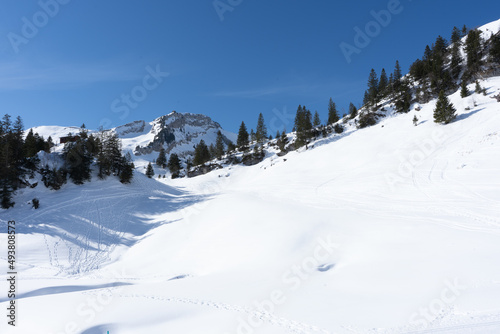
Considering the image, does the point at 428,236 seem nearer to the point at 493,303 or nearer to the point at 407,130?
the point at 493,303

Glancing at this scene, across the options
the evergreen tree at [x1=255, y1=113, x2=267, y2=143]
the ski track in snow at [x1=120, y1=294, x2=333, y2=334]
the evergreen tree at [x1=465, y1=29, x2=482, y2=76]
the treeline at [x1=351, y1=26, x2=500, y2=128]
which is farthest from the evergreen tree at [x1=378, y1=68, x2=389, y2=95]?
the ski track in snow at [x1=120, y1=294, x2=333, y2=334]

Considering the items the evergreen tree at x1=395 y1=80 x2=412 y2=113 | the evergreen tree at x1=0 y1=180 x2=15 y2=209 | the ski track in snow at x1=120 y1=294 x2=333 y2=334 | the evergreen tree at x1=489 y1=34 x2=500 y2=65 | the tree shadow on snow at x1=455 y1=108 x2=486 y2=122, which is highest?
the evergreen tree at x1=489 y1=34 x2=500 y2=65

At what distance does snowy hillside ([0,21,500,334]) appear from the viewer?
5.82 meters

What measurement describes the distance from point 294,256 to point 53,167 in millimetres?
32812

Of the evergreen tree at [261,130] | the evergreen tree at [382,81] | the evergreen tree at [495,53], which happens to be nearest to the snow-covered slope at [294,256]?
the evergreen tree at [495,53]

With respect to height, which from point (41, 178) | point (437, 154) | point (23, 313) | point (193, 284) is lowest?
point (193, 284)

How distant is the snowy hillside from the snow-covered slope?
51 mm

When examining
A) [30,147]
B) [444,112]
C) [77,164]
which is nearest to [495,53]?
[444,112]

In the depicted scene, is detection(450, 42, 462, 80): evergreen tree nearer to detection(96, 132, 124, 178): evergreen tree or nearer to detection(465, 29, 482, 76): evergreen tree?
detection(465, 29, 482, 76): evergreen tree

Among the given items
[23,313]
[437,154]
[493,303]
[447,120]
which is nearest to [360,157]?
[437,154]

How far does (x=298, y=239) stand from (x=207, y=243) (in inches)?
227

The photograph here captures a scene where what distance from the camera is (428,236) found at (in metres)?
9.54

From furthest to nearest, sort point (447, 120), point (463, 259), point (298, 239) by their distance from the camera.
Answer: point (447, 120) → point (298, 239) → point (463, 259)

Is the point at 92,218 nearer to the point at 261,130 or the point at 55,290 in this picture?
the point at 55,290
